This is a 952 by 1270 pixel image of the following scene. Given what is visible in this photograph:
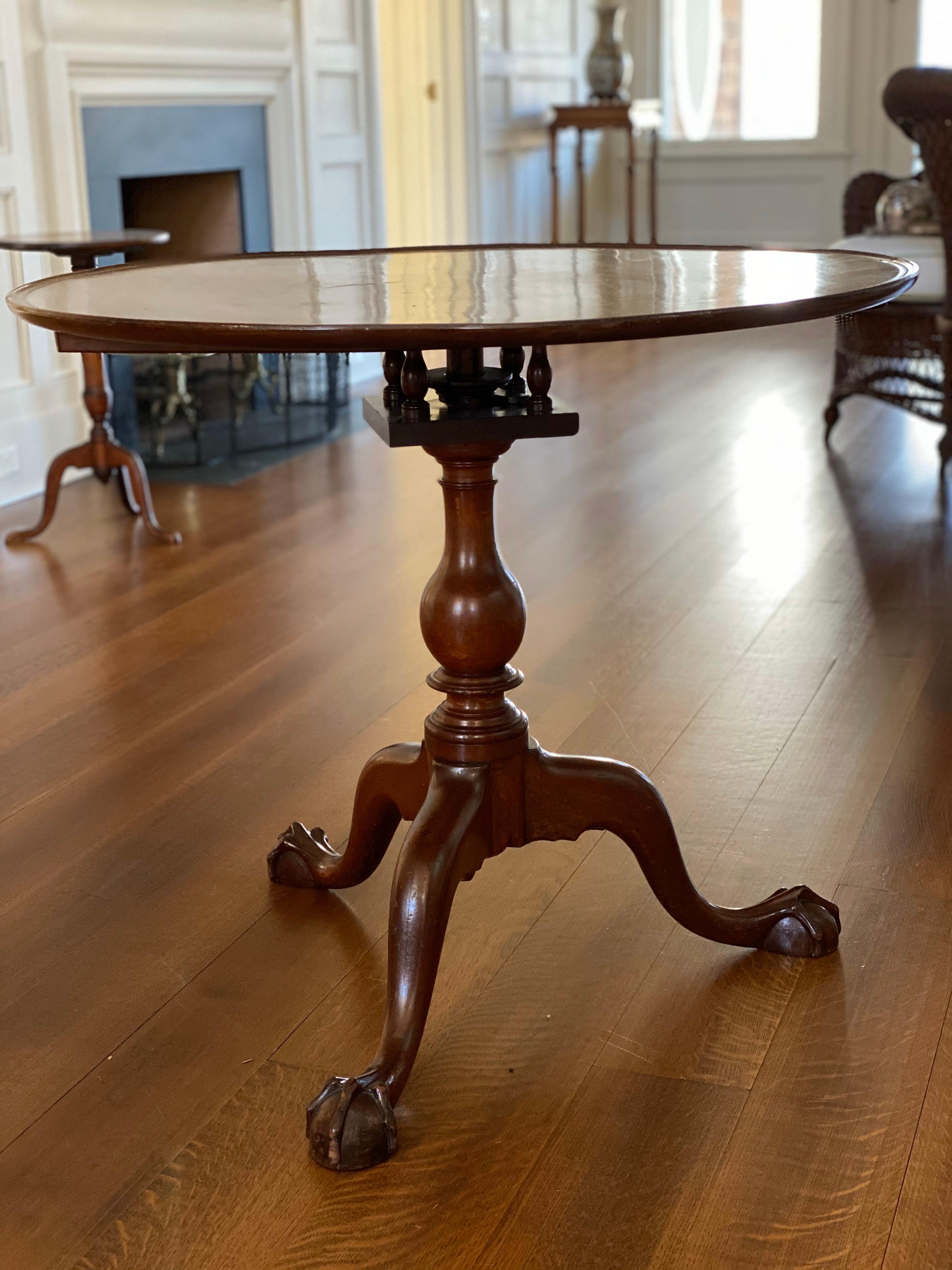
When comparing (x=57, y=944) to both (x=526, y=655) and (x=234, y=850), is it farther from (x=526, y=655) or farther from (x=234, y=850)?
(x=526, y=655)

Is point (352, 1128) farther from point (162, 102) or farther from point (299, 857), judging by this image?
point (162, 102)

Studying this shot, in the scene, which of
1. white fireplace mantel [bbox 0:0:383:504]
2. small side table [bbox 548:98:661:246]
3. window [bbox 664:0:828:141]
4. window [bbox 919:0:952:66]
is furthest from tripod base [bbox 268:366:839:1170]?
window [bbox 664:0:828:141]

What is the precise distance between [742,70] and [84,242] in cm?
530

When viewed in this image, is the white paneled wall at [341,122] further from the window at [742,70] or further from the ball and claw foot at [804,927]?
the ball and claw foot at [804,927]

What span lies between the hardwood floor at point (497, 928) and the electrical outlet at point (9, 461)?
0.50m

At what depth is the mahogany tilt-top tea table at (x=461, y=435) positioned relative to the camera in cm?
102

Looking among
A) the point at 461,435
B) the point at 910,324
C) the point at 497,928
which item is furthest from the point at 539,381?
the point at 910,324

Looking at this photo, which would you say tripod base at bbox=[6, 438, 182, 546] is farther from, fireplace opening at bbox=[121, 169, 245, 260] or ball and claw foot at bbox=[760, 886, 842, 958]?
ball and claw foot at bbox=[760, 886, 842, 958]

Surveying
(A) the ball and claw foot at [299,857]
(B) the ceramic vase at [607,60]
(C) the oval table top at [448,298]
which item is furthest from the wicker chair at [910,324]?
(B) the ceramic vase at [607,60]

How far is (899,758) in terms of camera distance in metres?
1.88

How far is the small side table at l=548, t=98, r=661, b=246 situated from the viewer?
6.36m

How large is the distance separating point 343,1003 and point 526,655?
1010mm

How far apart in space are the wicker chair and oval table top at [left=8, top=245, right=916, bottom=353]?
155 centimetres

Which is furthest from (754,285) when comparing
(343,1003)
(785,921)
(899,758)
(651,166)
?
(651,166)
